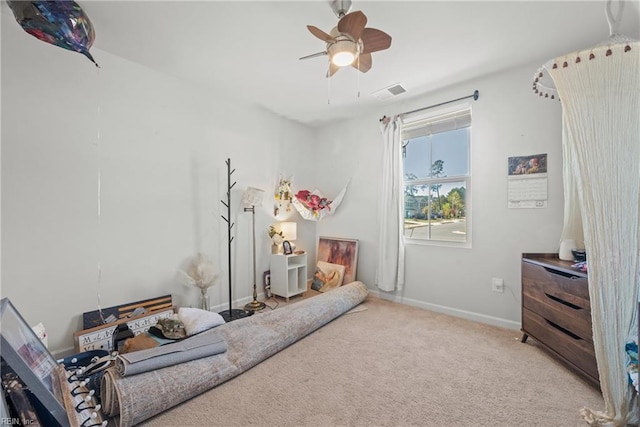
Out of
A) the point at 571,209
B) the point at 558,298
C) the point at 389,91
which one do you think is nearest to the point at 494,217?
the point at 571,209

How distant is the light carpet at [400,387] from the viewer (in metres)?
1.49

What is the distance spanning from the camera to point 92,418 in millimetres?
1291

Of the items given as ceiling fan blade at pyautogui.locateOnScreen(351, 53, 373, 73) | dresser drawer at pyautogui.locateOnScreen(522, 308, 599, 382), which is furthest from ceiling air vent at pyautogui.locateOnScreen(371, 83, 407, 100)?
dresser drawer at pyautogui.locateOnScreen(522, 308, 599, 382)

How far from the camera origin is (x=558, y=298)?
194cm

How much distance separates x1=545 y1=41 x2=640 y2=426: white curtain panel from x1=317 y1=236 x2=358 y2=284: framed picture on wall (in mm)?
2480

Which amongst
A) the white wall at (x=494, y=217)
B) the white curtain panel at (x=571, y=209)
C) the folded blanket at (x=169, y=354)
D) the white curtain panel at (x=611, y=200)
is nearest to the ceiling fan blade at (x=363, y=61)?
the white curtain panel at (x=611, y=200)

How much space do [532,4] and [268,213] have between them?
3237 millimetres

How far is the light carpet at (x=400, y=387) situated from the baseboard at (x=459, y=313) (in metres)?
0.15

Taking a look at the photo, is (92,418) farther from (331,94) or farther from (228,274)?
(331,94)

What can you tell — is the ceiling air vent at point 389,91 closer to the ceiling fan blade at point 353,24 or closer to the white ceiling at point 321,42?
the white ceiling at point 321,42

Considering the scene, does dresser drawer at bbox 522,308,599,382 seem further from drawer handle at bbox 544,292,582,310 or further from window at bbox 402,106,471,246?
window at bbox 402,106,471,246

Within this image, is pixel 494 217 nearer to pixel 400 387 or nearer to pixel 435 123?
pixel 435 123

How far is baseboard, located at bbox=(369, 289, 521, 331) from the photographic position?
8.61ft

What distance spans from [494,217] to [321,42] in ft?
7.83
